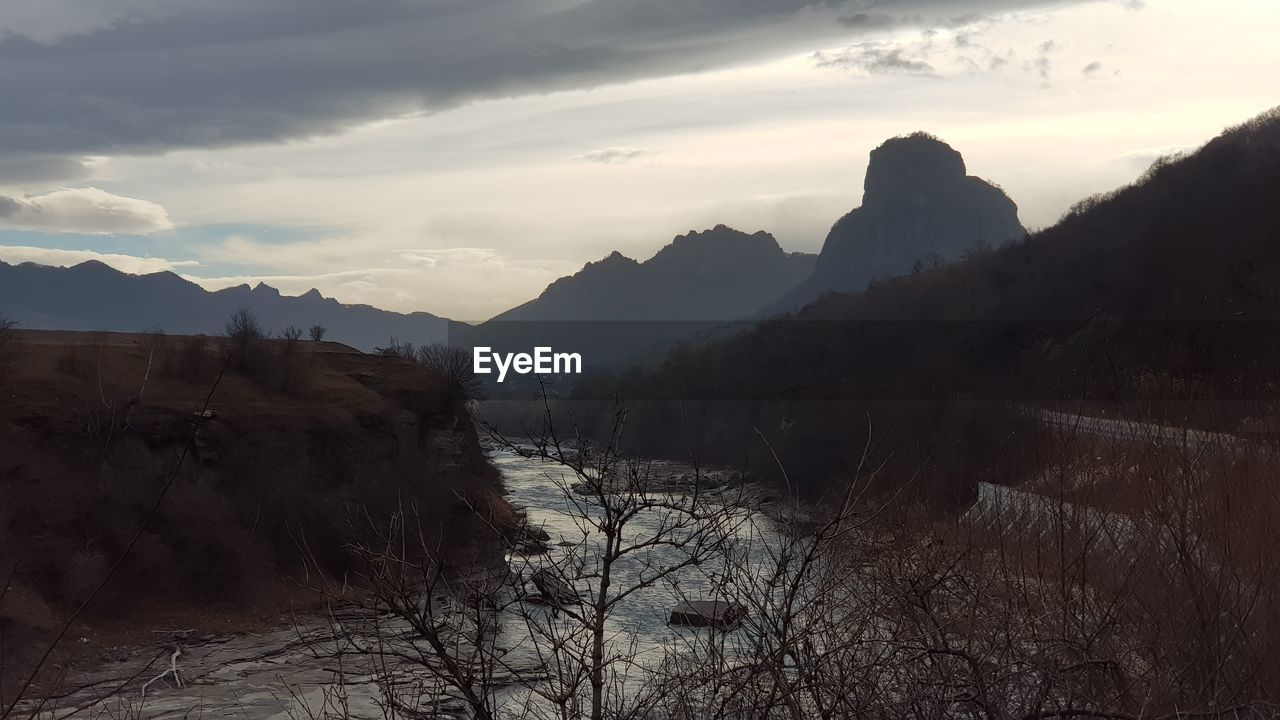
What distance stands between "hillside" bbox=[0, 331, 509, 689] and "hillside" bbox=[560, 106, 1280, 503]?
464 inches

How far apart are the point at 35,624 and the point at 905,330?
253ft

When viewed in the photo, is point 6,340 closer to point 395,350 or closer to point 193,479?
point 193,479

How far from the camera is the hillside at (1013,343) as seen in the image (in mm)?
35531

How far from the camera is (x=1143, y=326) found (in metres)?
57.8

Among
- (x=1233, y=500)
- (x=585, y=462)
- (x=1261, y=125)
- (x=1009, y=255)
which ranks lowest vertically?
(x=1233, y=500)

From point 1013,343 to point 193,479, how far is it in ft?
193

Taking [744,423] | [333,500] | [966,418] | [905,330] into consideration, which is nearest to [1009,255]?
[905,330]

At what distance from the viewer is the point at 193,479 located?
35000 mm

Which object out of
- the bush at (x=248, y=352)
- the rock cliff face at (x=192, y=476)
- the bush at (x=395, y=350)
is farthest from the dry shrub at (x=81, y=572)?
the bush at (x=395, y=350)

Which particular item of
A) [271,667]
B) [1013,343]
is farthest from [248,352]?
[1013,343]

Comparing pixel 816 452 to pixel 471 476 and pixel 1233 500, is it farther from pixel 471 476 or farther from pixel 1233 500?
pixel 1233 500

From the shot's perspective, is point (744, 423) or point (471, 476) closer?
point (471, 476)

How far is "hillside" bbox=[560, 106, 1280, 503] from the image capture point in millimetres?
35531

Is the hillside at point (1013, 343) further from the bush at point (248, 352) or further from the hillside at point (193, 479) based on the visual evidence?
the bush at point (248, 352)
